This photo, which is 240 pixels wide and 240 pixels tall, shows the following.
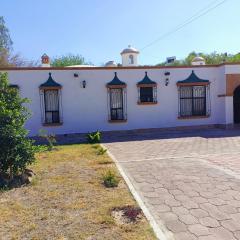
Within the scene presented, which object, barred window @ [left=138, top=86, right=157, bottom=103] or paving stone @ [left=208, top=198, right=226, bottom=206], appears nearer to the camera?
paving stone @ [left=208, top=198, right=226, bottom=206]

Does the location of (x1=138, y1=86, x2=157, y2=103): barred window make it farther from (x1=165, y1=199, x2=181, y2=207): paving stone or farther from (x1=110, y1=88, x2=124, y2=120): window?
(x1=165, y1=199, x2=181, y2=207): paving stone

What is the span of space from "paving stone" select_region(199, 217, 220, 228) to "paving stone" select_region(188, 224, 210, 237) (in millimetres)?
106

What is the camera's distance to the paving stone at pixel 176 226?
4.59m

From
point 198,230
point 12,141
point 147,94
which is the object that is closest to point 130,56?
point 147,94

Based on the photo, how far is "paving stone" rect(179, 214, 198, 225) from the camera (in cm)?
486

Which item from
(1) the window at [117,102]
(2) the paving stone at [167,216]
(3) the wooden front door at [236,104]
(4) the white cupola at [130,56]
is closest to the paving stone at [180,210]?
(2) the paving stone at [167,216]

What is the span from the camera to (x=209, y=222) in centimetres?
484

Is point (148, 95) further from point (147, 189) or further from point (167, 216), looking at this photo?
point (167, 216)

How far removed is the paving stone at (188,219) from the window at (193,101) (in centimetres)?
1335

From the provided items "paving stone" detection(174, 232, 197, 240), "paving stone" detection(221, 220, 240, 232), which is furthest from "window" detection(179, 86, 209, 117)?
"paving stone" detection(174, 232, 197, 240)

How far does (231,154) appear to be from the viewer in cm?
1016

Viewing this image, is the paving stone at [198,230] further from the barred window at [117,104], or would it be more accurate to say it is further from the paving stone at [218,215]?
the barred window at [117,104]

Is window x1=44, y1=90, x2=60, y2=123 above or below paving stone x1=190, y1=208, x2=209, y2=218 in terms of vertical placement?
above

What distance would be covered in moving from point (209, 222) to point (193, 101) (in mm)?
13894
